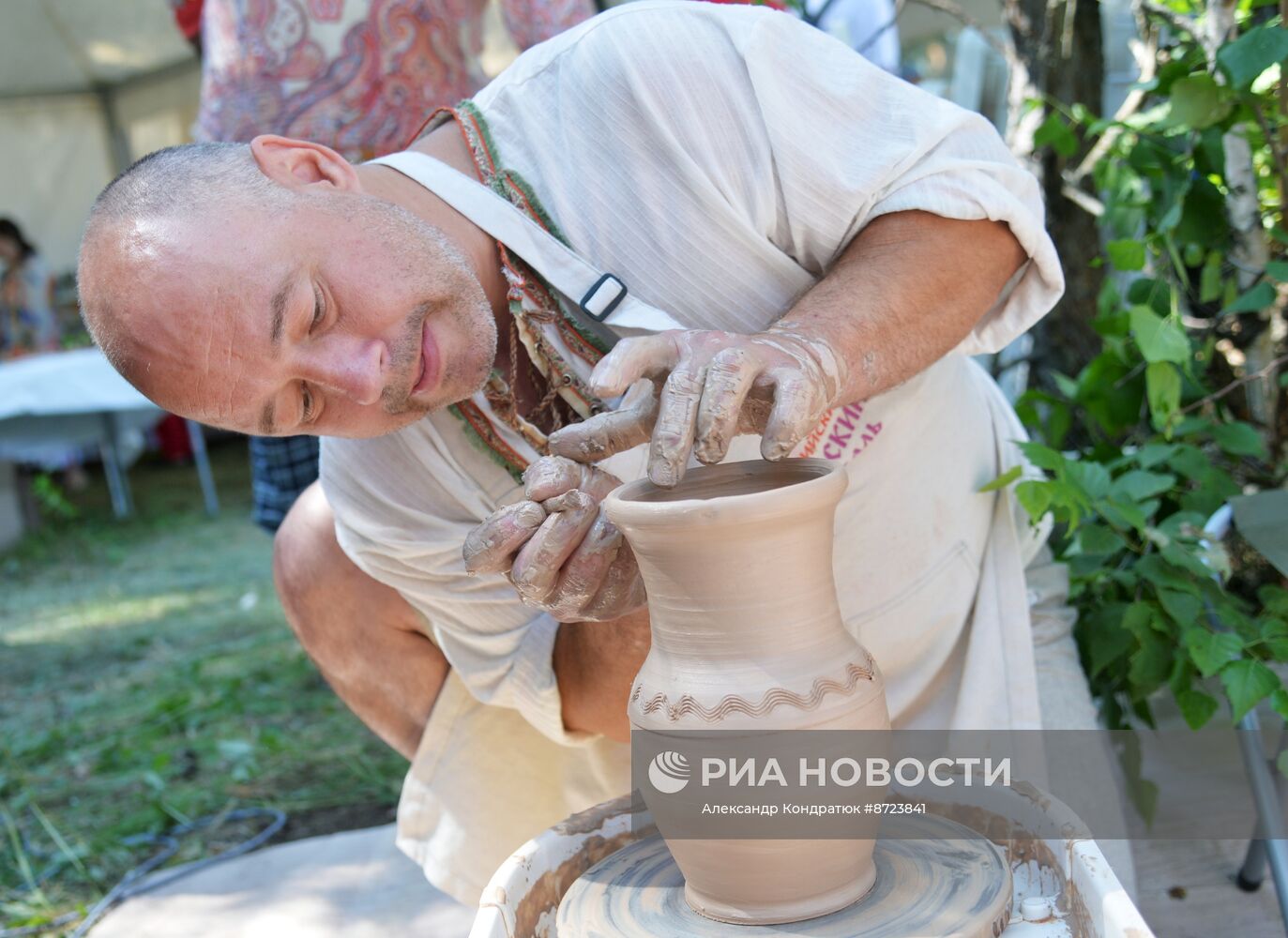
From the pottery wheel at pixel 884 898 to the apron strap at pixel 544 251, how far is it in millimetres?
667

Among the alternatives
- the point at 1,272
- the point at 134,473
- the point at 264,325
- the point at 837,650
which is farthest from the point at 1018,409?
the point at 134,473

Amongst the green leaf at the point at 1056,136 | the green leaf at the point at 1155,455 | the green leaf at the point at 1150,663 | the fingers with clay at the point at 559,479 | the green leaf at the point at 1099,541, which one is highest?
the fingers with clay at the point at 559,479

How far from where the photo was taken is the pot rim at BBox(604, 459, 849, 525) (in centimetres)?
116

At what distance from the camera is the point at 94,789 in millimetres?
3404

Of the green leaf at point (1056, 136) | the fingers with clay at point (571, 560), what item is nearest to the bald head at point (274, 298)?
the fingers with clay at point (571, 560)

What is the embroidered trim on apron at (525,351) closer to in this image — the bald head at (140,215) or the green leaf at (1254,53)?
the bald head at (140,215)

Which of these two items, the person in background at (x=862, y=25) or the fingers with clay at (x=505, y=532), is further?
the person in background at (x=862, y=25)

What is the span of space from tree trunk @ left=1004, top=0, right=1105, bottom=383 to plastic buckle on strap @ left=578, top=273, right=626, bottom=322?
165 cm

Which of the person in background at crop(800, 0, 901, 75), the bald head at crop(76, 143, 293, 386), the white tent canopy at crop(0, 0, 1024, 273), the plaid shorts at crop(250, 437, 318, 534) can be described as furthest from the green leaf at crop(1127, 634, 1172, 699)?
the white tent canopy at crop(0, 0, 1024, 273)

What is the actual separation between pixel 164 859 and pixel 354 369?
194 centimetres

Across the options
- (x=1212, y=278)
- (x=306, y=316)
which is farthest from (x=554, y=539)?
(x=1212, y=278)

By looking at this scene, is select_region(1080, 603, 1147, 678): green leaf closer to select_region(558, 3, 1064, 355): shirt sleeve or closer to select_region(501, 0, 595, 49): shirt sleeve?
select_region(558, 3, 1064, 355): shirt sleeve

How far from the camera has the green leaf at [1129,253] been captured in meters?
2.10

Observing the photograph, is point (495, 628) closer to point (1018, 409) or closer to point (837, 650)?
point (837, 650)
